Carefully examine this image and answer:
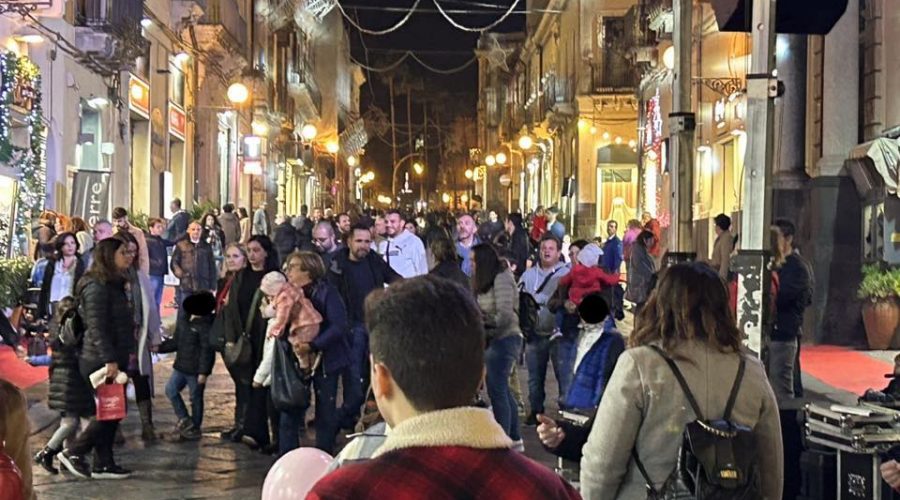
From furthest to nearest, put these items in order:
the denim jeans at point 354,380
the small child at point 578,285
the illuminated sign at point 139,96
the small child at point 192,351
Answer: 1. the illuminated sign at point 139,96
2. the small child at point 192,351
3. the denim jeans at point 354,380
4. the small child at point 578,285

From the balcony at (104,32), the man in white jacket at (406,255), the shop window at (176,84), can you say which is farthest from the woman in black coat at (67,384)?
the shop window at (176,84)

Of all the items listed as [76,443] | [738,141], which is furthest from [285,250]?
[76,443]

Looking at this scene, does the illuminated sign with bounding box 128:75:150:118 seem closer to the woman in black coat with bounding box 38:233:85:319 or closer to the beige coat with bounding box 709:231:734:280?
the woman in black coat with bounding box 38:233:85:319

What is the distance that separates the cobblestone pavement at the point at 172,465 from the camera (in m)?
8.63

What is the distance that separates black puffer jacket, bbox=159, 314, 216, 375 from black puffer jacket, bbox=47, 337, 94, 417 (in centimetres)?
188

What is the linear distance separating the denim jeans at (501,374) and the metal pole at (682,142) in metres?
2.29

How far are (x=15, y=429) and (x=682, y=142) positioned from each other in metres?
4.66

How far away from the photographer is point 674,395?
4035mm

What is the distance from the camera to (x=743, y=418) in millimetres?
4062

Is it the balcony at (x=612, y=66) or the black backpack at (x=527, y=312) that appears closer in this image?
the black backpack at (x=527, y=312)

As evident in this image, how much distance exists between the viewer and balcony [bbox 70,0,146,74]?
2188cm

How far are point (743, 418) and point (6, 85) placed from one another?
52.9 ft

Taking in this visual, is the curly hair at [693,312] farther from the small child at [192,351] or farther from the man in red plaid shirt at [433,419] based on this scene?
the small child at [192,351]

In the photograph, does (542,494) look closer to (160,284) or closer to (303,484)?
(303,484)
